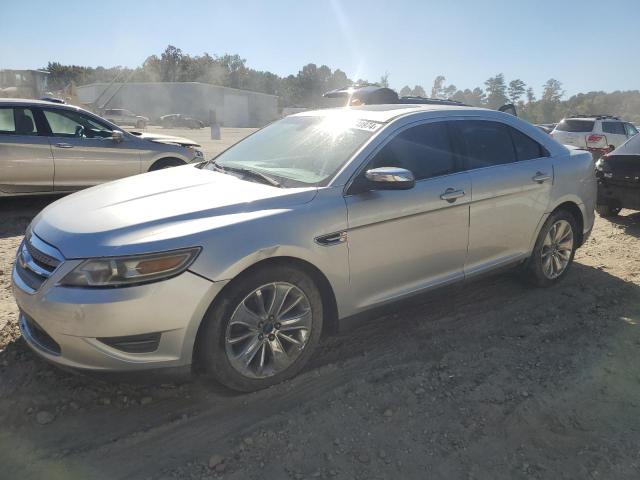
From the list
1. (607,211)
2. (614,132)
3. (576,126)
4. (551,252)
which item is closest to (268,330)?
(551,252)

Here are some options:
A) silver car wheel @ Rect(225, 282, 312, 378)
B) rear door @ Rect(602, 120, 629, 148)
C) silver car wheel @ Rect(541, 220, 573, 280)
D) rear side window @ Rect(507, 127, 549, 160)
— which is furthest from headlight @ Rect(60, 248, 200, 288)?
rear door @ Rect(602, 120, 629, 148)

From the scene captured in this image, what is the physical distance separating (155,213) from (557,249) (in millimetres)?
3671

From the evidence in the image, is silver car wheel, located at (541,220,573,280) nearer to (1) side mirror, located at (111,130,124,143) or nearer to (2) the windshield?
(2) the windshield

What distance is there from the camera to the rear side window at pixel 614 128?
14.9 m

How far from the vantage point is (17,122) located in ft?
21.1

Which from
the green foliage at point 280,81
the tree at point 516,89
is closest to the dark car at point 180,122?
the green foliage at point 280,81

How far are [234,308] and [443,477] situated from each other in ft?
4.37

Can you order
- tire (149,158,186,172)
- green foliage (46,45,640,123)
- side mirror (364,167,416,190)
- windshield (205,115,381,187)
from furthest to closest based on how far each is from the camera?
green foliage (46,45,640,123) < tire (149,158,186,172) < windshield (205,115,381,187) < side mirror (364,167,416,190)

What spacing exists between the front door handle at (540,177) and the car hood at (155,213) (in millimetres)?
2222

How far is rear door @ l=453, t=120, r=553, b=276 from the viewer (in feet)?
12.0

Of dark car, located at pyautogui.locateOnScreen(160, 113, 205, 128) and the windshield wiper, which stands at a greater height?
dark car, located at pyautogui.locateOnScreen(160, 113, 205, 128)

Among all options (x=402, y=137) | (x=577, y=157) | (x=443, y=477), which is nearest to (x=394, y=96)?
(x=577, y=157)

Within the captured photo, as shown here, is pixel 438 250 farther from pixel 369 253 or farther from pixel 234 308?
pixel 234 308

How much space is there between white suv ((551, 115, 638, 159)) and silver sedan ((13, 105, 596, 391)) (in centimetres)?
1189
